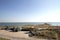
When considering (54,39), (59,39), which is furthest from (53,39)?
(59,39)

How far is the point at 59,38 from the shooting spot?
10.0 meters

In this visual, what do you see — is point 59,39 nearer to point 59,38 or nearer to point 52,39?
point 59,38

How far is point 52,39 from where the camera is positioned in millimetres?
10648

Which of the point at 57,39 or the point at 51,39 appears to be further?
the point at 51,39

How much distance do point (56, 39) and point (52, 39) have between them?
0.53 m

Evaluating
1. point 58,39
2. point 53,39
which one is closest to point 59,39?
point 58,39

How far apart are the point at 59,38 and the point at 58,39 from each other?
148 mm

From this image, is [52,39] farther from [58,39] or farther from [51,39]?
[58,39]

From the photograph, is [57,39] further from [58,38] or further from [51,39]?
[51,39]

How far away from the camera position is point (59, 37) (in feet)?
33.6

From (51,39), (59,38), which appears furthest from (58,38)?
(51,39)

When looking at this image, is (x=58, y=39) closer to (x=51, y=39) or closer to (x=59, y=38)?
(x=59, y=38)

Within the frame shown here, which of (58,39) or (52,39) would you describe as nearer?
(58,39)

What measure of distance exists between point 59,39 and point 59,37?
417 mm
